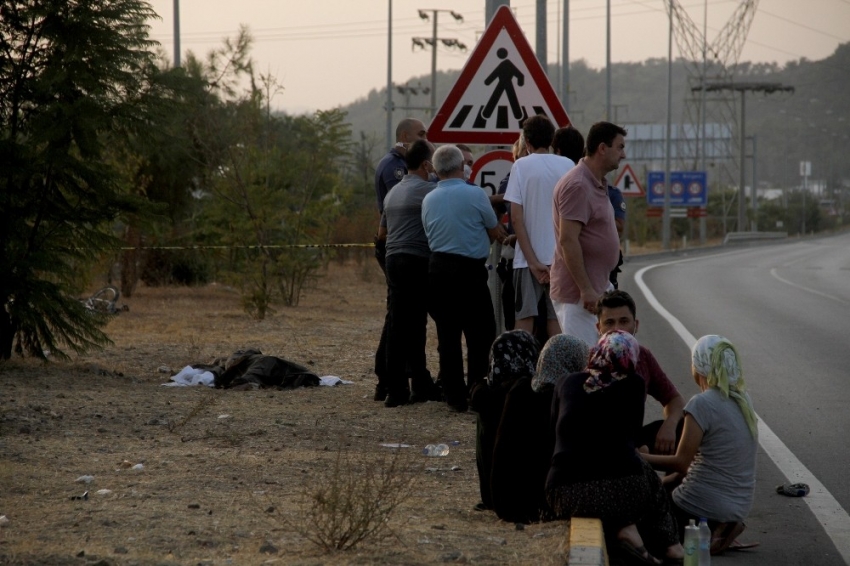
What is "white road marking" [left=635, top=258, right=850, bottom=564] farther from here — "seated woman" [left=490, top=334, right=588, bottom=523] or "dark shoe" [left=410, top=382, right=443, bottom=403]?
"dark shoe" [left=410, top=382, right=443, bottom=403]

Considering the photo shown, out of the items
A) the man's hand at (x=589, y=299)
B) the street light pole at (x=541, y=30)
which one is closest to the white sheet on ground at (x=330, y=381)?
the man's hand at (x=589, y=299)

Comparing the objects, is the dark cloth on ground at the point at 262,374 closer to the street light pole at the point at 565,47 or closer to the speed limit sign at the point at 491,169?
the speed limit sign at the point at 491,169

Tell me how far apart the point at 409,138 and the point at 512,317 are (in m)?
1.75

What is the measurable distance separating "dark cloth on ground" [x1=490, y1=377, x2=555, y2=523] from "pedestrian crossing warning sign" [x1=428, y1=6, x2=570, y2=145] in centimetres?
355

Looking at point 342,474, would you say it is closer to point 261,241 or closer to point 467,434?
point 467,434

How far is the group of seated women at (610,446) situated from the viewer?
5621 millimetres

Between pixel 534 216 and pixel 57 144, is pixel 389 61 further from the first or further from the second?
pixel 534 216

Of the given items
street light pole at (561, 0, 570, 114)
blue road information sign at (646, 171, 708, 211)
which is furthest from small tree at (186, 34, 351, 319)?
blue road information sign at (646, 171, 708, 211)

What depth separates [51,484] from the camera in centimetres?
655

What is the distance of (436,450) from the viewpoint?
308 inches

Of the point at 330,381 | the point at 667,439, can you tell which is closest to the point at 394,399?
the point at 330,381

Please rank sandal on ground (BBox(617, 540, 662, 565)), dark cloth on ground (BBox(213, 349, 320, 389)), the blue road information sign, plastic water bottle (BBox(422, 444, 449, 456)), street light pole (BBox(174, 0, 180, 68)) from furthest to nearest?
the blue road information sign
street light pole (BBox(174, 0, 180, 68))
dark cloth on ground (BBox(213, 349, 320, 389))
plastic water bottle (BBox(422, 444, 449, 456))
sandal on ground (BBox(617, 540, 662, 565))

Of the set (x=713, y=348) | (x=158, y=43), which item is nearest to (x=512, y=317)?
(x=713, y=348)

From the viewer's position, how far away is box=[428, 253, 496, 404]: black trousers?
9.16m
